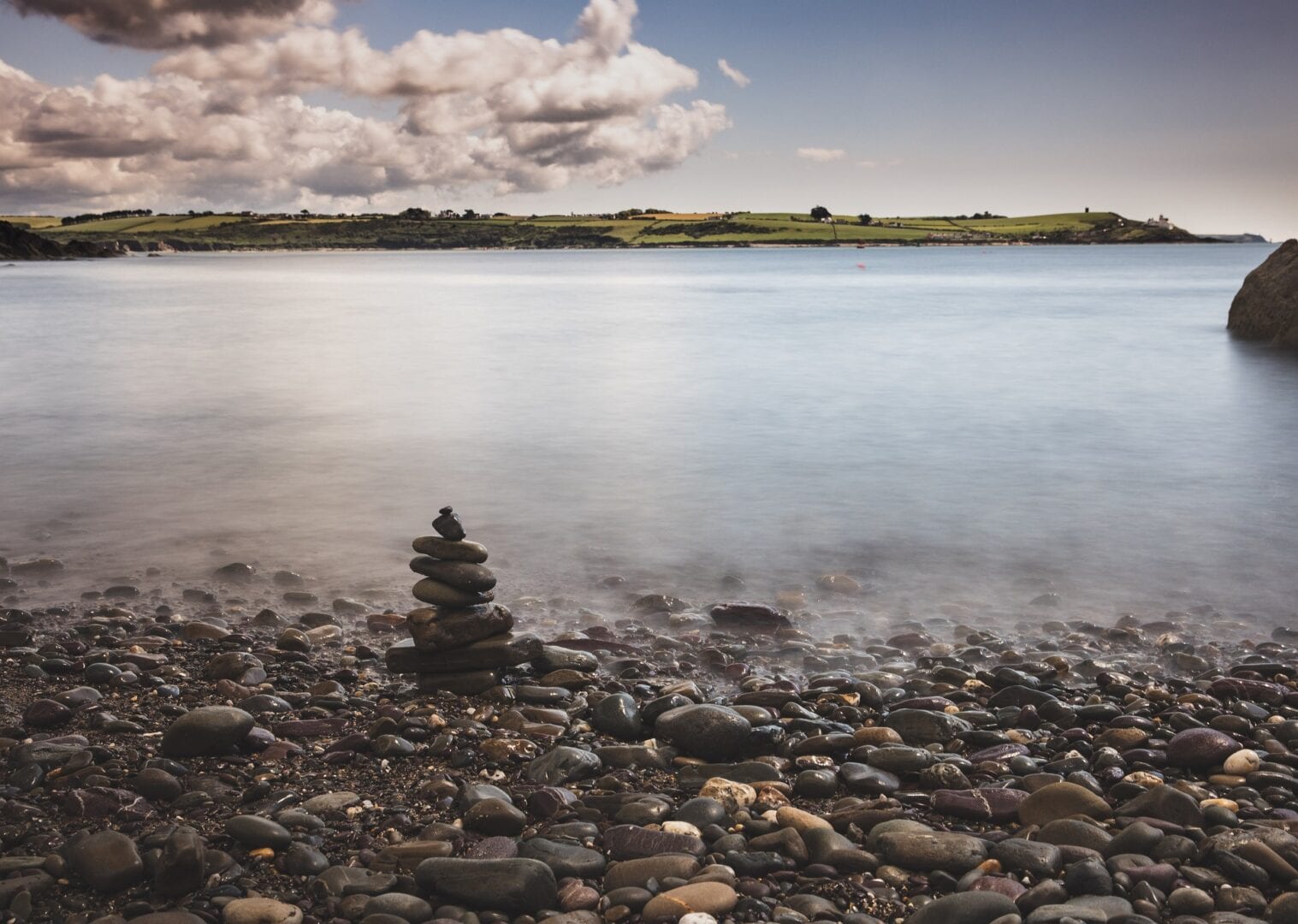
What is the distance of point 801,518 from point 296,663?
6507 mm

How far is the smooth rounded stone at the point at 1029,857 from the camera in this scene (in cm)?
485

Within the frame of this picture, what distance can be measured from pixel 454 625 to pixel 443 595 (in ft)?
1.22

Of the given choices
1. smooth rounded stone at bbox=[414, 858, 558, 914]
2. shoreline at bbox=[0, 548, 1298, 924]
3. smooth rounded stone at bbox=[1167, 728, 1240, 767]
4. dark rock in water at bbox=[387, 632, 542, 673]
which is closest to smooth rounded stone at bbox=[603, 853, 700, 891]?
shoreline at bbox=[0, 548, 1298, 924]

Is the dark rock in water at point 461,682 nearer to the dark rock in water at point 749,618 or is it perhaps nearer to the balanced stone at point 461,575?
the balanced stone at point 461,575

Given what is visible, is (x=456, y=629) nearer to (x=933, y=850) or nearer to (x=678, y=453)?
(x=933, y=850)

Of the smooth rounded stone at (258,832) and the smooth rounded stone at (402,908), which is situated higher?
the smooth rounded stone at (258,832)

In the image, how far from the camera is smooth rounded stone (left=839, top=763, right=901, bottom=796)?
576 centimetres

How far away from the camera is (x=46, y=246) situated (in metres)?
138

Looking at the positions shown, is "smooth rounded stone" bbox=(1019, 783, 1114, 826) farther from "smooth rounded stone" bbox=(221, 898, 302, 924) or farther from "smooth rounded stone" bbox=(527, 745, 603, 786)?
"smooth rounded stone" bbox=(221, 898, 302, 924)

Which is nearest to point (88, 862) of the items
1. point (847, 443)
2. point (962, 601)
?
point (962, 601)

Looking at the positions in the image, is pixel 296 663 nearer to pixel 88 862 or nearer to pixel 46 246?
pixel 88 862

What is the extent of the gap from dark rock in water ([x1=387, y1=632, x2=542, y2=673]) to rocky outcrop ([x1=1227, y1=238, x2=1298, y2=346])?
85.9 ft

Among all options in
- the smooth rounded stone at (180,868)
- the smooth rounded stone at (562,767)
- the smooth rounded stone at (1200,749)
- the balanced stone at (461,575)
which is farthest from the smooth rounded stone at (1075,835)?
the balanced stone at (461,575)

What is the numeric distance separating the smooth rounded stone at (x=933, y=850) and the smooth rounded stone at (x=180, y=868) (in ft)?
10.2
